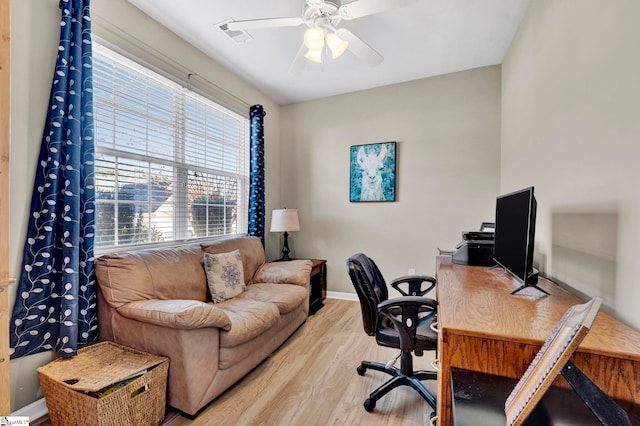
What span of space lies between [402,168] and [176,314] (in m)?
2.89

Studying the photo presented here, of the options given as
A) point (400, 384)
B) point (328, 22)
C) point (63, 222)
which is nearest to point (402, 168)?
point (328, 22)

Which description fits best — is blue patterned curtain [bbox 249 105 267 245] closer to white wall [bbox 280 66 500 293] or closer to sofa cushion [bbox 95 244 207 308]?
white wall [bbox 280 66 500 293]

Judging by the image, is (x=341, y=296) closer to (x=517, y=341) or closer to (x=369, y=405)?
(x=369, y=405)

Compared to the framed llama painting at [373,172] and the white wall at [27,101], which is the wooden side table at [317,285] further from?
the white wall at [27,101]

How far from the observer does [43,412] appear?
158 cm

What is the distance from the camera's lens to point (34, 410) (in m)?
1.56

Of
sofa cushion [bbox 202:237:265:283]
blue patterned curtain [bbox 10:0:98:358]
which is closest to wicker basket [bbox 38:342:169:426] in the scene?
blue patterned curtain [bbox 10:0:98:358]

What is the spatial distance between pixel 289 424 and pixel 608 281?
5.63 feet

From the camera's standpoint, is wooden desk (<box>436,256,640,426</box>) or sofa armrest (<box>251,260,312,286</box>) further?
sofa armrest (<box>251,260,312,286</box>)

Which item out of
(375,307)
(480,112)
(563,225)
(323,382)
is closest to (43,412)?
(323,382)

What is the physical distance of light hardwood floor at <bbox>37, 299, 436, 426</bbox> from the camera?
62.8 inches

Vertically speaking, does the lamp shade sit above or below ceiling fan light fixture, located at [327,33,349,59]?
below

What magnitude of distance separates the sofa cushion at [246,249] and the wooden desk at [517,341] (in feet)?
6.86

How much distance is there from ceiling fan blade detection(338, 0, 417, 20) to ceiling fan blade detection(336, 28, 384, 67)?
14 centimetres
